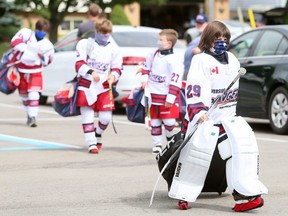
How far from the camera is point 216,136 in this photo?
7680 mm

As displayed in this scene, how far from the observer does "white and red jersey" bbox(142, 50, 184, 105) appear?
11.4 meters

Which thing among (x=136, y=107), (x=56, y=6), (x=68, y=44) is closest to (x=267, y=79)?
(x=136, y=107)

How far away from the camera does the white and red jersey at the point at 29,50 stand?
1523 centimetres

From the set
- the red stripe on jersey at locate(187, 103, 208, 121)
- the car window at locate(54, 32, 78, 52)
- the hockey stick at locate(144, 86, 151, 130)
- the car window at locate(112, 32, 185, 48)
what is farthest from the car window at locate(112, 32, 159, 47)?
the red stripe on jersey at locate(187, 103, 208, 121)

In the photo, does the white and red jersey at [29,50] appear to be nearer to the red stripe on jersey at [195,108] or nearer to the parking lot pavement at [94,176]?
the parking lot pavement at [94,176]

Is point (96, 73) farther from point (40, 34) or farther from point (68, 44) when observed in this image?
point (68, 44)

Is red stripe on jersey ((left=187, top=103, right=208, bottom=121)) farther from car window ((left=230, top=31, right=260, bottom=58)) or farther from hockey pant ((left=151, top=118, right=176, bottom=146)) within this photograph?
car window ((left=230, top=31, right=260, bottom=58))

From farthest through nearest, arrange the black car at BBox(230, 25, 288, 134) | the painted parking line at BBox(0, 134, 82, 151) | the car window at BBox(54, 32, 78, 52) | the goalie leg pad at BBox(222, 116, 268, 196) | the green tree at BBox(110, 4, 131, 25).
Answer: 1. the green tree at BBox(110, 4, 131, 25)
2. the car window at BBox(54, 32, 78, 52)
3. the black car at BBox(230, 25, 288, 134)
4. the painted parking line at BBox(0, 134, 82, 151)
5. the goalie leg pad at BBox(222, 116, 268, 196)

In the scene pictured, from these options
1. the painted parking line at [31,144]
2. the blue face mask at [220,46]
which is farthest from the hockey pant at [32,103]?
the blue face mask at [220,46]

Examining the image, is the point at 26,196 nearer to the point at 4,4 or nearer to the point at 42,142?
the point at 42,142

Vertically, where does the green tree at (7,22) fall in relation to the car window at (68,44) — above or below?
below

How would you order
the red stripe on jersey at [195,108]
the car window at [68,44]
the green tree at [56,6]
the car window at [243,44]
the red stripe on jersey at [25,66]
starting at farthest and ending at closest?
1. the green tree at [56,6]
2. the car window at [68,44]
3. the red stripe on jersey at [25,66]
4. the car window at [243,44]
5. the red stripe on jersey at [195,108]

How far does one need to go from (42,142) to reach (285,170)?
13.4 feet

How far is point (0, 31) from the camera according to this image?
42562 millimetres
